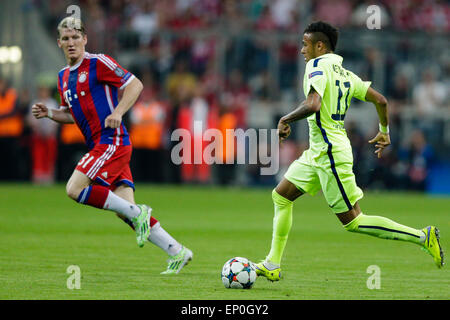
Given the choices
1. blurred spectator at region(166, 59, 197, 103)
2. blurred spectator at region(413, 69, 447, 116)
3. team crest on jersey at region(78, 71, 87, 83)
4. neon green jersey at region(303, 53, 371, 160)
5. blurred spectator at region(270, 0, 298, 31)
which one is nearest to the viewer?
neon green jersey at region(303, 53, 371, 160)

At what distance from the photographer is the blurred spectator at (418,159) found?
22.5 meters

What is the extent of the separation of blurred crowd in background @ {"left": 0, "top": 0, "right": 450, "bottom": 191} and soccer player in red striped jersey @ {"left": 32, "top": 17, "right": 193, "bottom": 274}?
13704 mm

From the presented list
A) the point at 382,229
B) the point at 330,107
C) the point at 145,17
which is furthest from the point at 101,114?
the point at 145,17

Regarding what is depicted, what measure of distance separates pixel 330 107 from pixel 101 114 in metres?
2.07

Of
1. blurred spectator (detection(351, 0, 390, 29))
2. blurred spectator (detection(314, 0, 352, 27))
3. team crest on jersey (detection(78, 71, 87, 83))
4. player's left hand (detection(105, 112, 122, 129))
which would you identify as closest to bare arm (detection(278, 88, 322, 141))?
player's left hand (detection(105, 112, 122, 129))

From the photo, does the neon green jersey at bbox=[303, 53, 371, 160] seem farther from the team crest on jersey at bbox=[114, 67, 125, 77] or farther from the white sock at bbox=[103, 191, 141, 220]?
the team crest on jersey at bbox=[114, 67, 125, 77]

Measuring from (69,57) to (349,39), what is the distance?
1572 cm

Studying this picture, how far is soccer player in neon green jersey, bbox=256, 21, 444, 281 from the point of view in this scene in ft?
25.2

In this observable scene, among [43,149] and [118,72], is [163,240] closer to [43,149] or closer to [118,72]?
[118,72]

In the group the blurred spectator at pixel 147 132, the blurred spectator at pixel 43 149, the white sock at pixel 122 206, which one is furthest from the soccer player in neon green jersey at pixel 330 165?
the blurred spectator at pixel 147 132

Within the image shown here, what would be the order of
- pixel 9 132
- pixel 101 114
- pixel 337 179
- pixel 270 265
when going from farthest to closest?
1. pixel 9 132
2. pixel 101 114
3. pixel 270 265
4. pixel 337 179

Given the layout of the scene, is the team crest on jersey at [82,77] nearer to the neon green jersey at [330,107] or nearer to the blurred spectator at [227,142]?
the neon green jersey at [330,107]

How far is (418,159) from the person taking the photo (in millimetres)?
22531

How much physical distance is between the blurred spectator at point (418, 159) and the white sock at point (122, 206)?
15.5m
